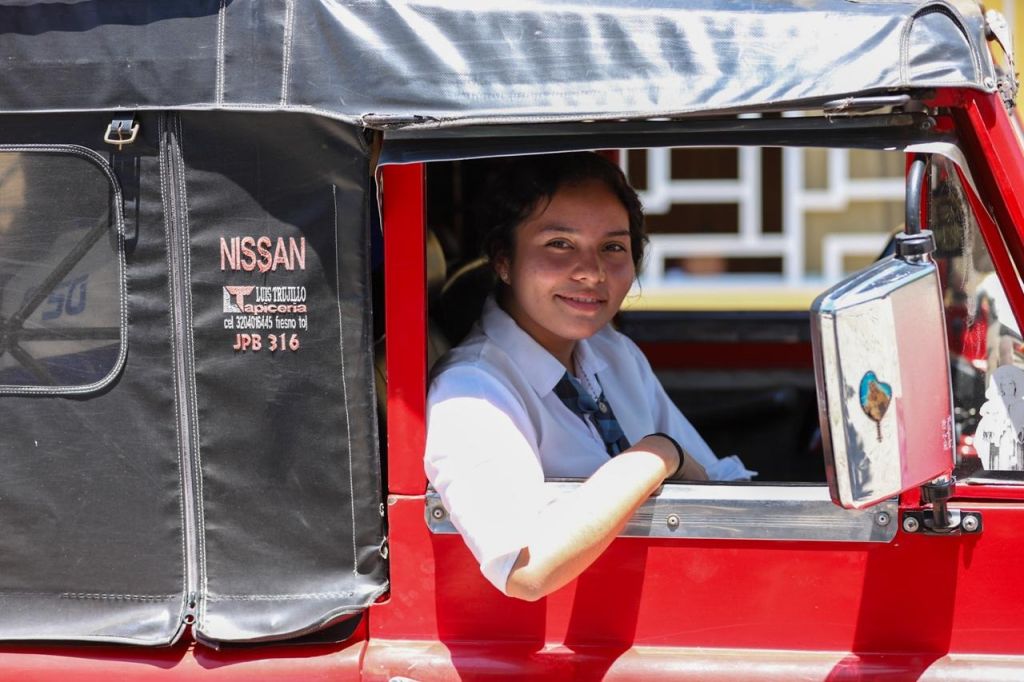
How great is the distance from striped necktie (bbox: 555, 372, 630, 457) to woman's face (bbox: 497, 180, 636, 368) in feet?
0.44

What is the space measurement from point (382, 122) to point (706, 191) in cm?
675

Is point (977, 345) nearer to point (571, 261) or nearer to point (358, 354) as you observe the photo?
point (571, 261)

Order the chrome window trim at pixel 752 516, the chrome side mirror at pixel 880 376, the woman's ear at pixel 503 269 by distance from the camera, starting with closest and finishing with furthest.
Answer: the chrome side mirror at pixel 880 376 → the chrome window trim at pixel 752 516 → the woman's ear at pixel 503 269

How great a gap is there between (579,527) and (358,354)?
1.54 ft

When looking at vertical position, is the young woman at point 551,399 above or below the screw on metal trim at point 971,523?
above

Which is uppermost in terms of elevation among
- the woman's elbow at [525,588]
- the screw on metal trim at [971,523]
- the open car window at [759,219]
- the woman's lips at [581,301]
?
the open car window at [759,219]

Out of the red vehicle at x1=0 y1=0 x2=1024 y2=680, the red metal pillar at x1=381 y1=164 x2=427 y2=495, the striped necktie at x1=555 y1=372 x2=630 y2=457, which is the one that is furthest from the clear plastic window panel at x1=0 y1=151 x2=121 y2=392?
the striped necktie at x1=555 y1=372 x2=630 y2=457

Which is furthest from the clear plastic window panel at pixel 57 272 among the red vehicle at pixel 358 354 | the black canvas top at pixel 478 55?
the black canvas top at pixel 478 55

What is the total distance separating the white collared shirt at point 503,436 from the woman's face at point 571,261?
0.25 feet

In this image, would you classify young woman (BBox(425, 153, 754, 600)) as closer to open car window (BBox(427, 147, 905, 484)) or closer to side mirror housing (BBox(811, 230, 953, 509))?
side mirror housing (BBox(811, 230, 953, 509))

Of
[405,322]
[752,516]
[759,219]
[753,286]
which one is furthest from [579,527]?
[759,219]

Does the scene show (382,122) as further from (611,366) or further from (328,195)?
(611,366)

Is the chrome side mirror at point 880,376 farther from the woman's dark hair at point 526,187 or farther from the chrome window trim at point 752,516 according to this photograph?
the woman's dark hair at point 526,187

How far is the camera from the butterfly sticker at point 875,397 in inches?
63.1
